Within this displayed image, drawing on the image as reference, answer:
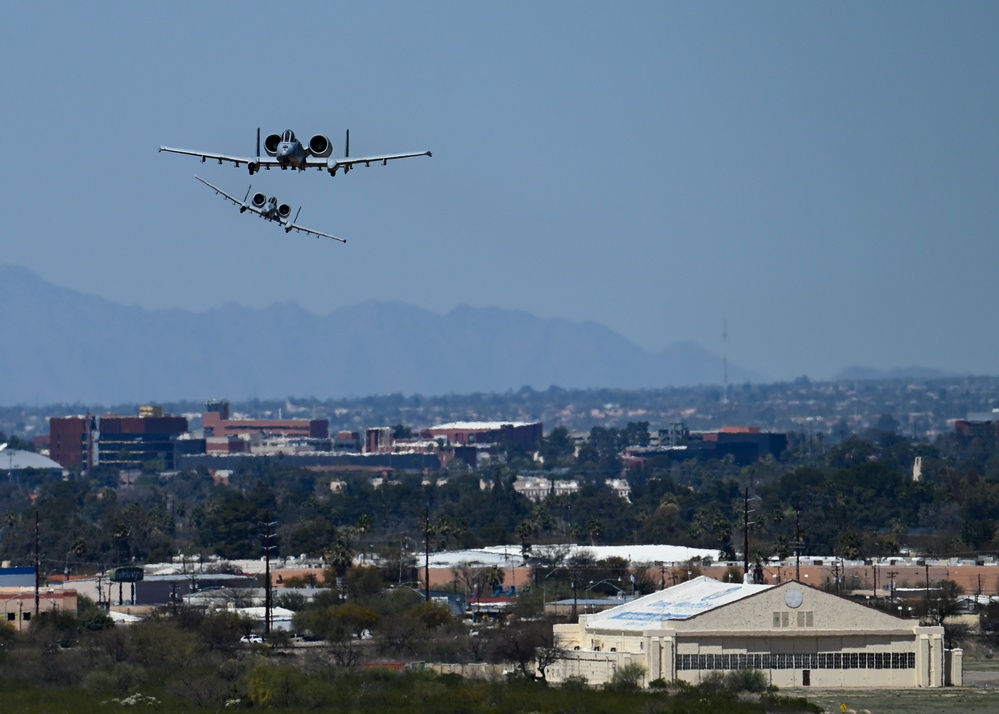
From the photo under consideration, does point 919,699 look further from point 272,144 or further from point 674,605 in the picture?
point 272,144

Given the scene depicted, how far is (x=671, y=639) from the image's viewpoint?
108 m

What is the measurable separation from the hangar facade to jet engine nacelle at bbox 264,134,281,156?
4205cm

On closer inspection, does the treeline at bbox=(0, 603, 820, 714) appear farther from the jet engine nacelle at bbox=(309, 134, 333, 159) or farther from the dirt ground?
the jet engine nacelle at bbox=(309, 134, 333, 159)

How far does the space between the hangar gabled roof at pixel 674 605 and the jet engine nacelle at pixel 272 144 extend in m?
43.0

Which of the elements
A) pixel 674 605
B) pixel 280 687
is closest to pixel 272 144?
pixel 280 687

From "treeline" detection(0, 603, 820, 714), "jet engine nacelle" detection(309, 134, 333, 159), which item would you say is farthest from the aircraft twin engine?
"treeline" detection(0, 603, 820, 714)

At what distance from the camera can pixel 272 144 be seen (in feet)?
245

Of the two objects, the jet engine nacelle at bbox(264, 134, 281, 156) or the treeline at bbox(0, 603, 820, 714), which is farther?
the treeline at bbox(0, 603, 820, 714)

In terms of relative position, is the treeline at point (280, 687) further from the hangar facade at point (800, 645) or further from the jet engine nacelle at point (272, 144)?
the jet engine nacelle at point (272, 144)

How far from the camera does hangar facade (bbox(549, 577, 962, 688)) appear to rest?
357 feet

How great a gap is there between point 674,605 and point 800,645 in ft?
28.8

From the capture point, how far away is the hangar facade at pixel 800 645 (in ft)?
357

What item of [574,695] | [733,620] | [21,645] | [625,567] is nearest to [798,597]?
[733,620]

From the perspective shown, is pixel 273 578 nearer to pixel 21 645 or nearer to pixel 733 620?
pixel 21 645
